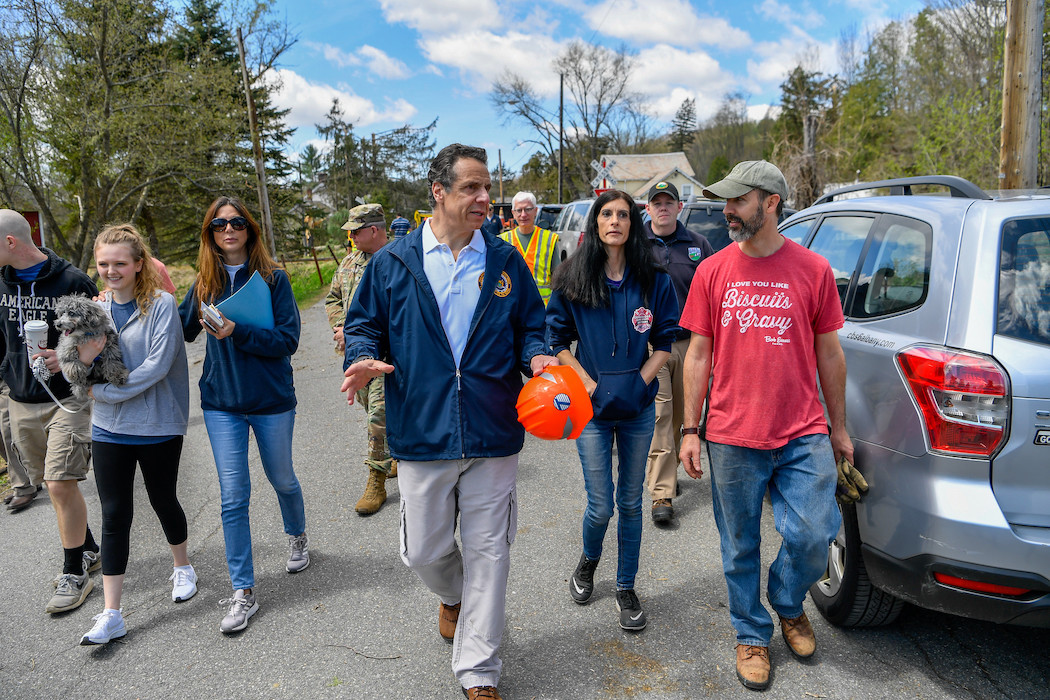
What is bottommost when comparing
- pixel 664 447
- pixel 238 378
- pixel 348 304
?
pixel 664 447

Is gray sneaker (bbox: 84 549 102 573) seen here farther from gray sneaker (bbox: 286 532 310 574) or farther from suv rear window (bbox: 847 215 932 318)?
suv rear window (bbox: 847 215 932 318)

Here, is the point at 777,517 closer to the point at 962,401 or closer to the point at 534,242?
the point at 962,401

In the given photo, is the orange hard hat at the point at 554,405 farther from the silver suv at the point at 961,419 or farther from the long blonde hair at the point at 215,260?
the long blonde hair at the point at 215,260

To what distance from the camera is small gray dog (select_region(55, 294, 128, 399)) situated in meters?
3.12

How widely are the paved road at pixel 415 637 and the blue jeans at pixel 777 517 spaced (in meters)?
0.29

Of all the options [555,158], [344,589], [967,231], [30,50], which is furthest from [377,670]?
[555,158]

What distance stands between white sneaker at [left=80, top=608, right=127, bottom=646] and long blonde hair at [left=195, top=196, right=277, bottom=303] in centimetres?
163

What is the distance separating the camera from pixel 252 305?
341cm

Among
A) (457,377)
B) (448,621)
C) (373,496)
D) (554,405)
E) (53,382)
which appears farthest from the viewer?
(373,496)

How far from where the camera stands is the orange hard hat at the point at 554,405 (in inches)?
96.1

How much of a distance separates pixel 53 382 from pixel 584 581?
3258 millimetres

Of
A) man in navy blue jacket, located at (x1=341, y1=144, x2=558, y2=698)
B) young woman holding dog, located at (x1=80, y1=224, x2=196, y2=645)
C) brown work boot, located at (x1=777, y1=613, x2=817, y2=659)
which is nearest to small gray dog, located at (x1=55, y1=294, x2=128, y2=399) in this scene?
young woman holding dog, located at (x1=80, y1=224, x2=196, y2=645)

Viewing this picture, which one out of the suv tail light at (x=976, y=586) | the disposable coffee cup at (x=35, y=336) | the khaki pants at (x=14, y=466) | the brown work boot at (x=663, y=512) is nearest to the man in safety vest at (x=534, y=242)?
the brown work boot at (x=663, y=512)

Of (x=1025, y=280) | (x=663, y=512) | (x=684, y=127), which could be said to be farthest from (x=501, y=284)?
(x=684, y=127)
